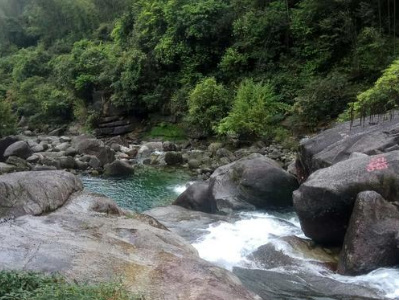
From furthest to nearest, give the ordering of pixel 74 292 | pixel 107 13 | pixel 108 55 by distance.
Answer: pixel 107 13 → pixel 108 55 → pixel 74 292

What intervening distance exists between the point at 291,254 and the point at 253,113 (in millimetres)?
12703

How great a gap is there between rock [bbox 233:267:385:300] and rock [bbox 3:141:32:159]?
1566cm

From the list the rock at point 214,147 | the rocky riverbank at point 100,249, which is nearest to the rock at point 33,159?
the rock at point 214,147

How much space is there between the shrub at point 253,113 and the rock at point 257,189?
312 inches

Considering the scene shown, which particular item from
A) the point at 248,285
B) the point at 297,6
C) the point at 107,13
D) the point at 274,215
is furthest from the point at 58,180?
the point at 107,13

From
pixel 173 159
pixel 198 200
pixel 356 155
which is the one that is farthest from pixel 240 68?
pixel 356 155

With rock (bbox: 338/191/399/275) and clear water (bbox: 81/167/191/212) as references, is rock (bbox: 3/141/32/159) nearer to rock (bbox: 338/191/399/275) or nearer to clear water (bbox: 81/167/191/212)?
clear water (bbox: 81/167/191/212)

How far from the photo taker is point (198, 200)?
14.5 m

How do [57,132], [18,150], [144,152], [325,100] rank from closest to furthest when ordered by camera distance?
1. [325,100]
2. [18,150]
3. [144,152]
4. [57,132]

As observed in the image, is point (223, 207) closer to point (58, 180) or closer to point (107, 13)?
point (58, 180)

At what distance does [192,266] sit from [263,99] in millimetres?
16746

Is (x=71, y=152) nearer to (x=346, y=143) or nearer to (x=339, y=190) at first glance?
(x=346, y=143)

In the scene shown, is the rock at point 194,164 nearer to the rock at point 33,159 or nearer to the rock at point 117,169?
the rock at point 117,169

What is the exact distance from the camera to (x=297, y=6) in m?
26.1
